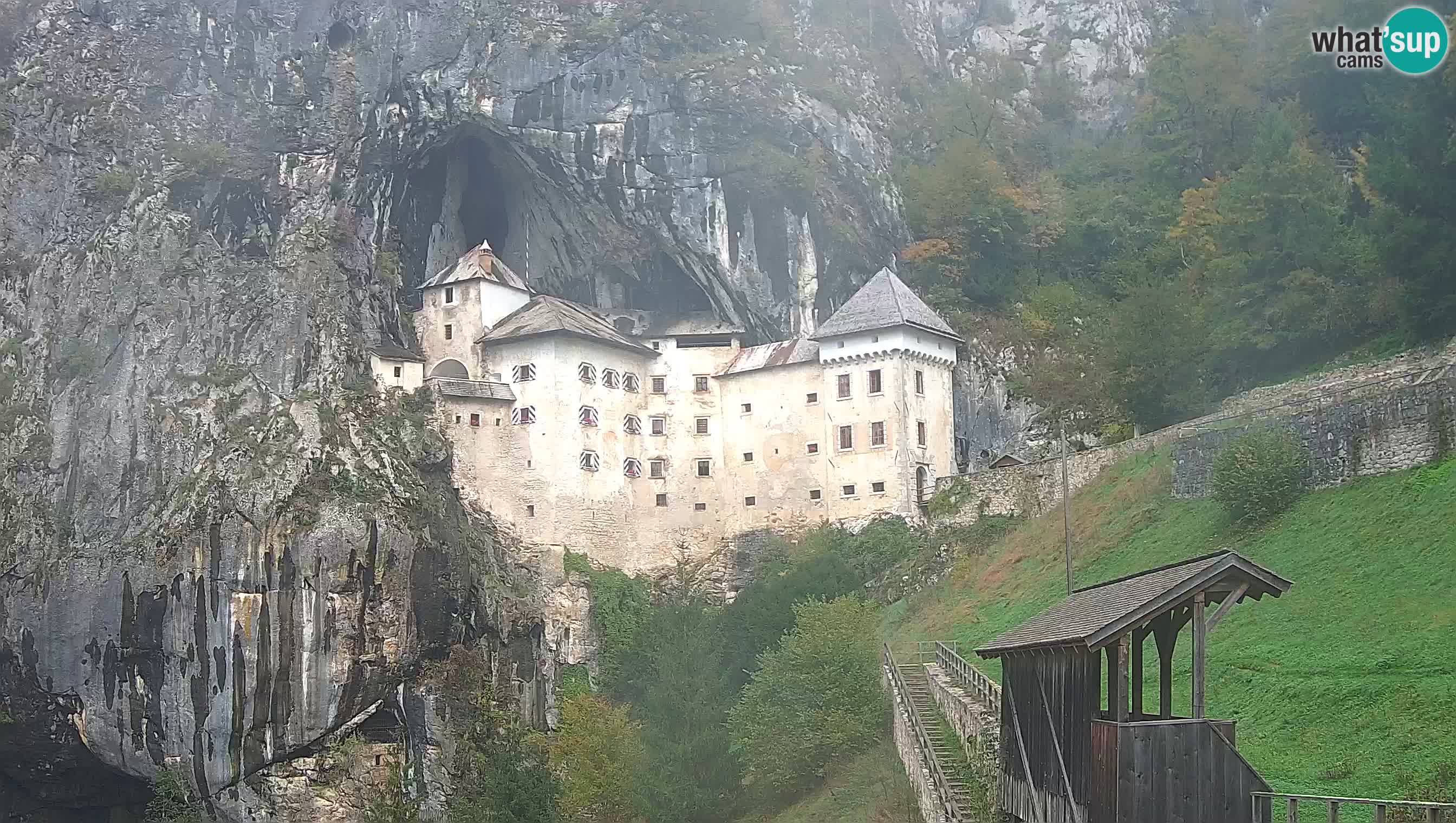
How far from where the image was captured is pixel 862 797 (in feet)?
107

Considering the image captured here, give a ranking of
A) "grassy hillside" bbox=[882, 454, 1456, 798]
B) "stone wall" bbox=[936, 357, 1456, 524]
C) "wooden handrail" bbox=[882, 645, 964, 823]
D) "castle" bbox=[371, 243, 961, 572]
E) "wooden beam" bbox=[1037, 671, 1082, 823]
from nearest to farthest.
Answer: "wooden beam" bbox=[1037, 671, 1082, 823], "grassy hillside" bbox=[882, 454, 1456, 798], "wooden handrail" bbox=[882, 645, 964, 823], "stone wall" bbox=[936, 357, 1456, 524], "castle" bbox=[371, 243, 961, 572]

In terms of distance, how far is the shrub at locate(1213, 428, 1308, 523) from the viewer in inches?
1293

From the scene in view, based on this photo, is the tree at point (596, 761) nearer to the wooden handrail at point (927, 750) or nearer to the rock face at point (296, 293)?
the rock face at point (296, 293)

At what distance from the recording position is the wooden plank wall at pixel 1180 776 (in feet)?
57.6

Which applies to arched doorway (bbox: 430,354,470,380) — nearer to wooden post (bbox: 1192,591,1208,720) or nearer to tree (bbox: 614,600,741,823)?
tree (bbox: 614,600,741,823)

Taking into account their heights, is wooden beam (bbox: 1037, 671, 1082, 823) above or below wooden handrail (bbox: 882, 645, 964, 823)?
above

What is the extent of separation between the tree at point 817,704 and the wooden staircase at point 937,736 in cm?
111

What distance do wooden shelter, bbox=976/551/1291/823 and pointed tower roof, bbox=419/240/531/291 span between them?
41.2 meters

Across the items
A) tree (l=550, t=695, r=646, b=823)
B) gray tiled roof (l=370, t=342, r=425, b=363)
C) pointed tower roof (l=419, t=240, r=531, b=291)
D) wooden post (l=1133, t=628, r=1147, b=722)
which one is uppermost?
pointed tower roof (l=419, t=240, r=531, b=291)

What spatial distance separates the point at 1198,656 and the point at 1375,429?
52.1 feet

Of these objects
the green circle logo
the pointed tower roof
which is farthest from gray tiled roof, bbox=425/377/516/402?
the green circle logo

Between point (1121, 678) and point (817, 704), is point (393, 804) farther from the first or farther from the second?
point (1121, 678)

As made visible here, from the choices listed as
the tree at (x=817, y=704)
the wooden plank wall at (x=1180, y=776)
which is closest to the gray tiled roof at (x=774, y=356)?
the tree at (x=817, y=704)

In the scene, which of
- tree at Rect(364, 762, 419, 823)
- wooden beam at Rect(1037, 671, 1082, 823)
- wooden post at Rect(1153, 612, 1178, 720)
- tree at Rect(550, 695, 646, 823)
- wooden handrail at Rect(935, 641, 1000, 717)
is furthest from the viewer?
tree at Rect(364, 762, 419, 823)
